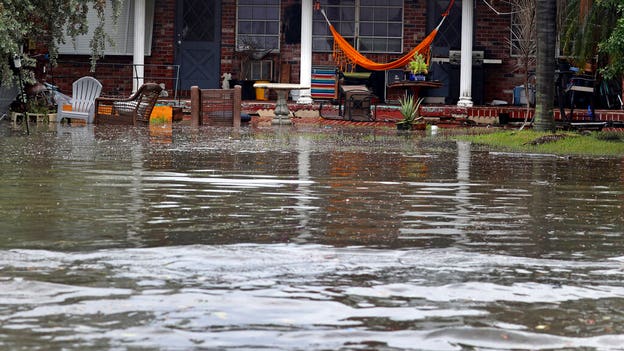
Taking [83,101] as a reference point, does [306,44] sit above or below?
above

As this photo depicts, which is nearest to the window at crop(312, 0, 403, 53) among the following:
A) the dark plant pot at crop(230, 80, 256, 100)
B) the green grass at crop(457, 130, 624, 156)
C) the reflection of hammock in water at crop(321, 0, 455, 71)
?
the reflection of hammock in water at crop(321, 0, 455, 71)

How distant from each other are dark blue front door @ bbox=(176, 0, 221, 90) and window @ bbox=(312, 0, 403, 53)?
2.12 m

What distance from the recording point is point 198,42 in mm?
26547

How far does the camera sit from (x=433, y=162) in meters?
13.4

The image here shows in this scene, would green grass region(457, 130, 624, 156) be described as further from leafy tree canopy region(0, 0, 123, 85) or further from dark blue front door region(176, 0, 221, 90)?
dark blue front door region(176, 0, 221, 90)

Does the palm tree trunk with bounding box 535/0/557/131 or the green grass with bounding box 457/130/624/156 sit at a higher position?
the palm tree trunk with bounding box 535/0/557/131

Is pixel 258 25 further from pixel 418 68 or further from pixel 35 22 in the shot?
pixel 35 22

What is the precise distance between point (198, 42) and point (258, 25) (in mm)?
1329

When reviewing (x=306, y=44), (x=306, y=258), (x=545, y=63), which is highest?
(x=306, y=44)

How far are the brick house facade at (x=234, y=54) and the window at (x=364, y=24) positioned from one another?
188 millimetres

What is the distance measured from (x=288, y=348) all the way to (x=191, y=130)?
50.5 ft

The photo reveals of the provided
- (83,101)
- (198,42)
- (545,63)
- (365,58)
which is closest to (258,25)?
(198,42)

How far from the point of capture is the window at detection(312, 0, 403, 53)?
26.6 meters

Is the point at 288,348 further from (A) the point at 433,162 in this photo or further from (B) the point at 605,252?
(A) the point at 433,162
